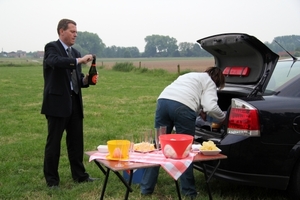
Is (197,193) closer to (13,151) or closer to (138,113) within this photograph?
(13,151)

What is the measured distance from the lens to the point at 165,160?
126 inches

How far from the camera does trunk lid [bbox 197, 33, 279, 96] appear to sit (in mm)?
4285

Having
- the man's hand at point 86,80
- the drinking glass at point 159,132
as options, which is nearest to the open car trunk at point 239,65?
the drinking glass at point 159,132

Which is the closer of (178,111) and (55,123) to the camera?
(178,111)

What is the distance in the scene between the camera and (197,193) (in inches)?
165

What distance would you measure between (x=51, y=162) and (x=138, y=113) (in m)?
6.13

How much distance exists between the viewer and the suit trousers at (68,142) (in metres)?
4.50

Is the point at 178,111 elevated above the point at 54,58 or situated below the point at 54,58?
below

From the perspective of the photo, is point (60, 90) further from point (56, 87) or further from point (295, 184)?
point (295, 184)

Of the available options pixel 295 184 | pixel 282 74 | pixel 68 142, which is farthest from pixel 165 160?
pixel 68 142

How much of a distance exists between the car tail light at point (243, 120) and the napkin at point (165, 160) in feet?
1.86

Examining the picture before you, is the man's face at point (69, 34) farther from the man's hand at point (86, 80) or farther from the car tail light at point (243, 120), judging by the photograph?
the car tail light at point (243, 120)

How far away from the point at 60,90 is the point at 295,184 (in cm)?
249

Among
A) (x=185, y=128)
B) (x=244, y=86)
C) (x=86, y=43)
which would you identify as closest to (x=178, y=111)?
(x=185, y=128)
